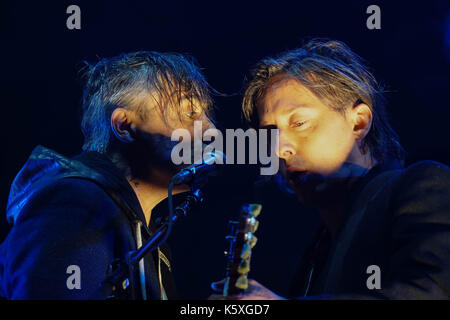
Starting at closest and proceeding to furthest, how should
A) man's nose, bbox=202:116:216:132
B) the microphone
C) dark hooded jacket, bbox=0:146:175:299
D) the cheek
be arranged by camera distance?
1. dark hooded jacket, bbox=0:146:175:299
2. the microphone
3. the cheek
4. man's nose, bbox=202:116:216:132

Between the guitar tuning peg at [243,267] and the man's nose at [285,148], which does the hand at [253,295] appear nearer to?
the guitar tuning peg at [243,267]

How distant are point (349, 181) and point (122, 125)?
1.43 m

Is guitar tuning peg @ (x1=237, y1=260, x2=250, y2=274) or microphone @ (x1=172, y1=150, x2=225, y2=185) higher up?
microphone @ (x1=172, y1=150, x2=225, y2=185)

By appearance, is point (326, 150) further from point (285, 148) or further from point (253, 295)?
point (253, 295)

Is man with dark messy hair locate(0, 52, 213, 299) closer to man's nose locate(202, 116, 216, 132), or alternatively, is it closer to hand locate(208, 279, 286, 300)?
man's nose locate(202, 116, 216, 132)

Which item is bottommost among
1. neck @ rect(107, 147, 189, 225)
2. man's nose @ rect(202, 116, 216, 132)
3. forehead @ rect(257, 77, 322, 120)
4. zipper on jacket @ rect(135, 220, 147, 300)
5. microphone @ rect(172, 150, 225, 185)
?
zipper on jacket @ rect(135, 220, 147, 300)

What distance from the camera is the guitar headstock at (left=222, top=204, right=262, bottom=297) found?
4.82ft

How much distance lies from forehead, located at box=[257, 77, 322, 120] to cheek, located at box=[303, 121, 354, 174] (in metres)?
0.19

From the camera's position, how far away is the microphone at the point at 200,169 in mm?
1977

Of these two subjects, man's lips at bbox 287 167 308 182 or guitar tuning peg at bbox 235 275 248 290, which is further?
man's lips at bbox 287 167 308 182

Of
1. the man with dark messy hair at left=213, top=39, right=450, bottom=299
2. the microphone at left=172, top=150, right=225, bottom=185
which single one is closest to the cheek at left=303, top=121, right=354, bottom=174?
the man with dark messy hair at left=213, top=39, right=450, bottom=299

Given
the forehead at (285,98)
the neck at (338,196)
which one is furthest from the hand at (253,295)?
the forehead at (285,98)
